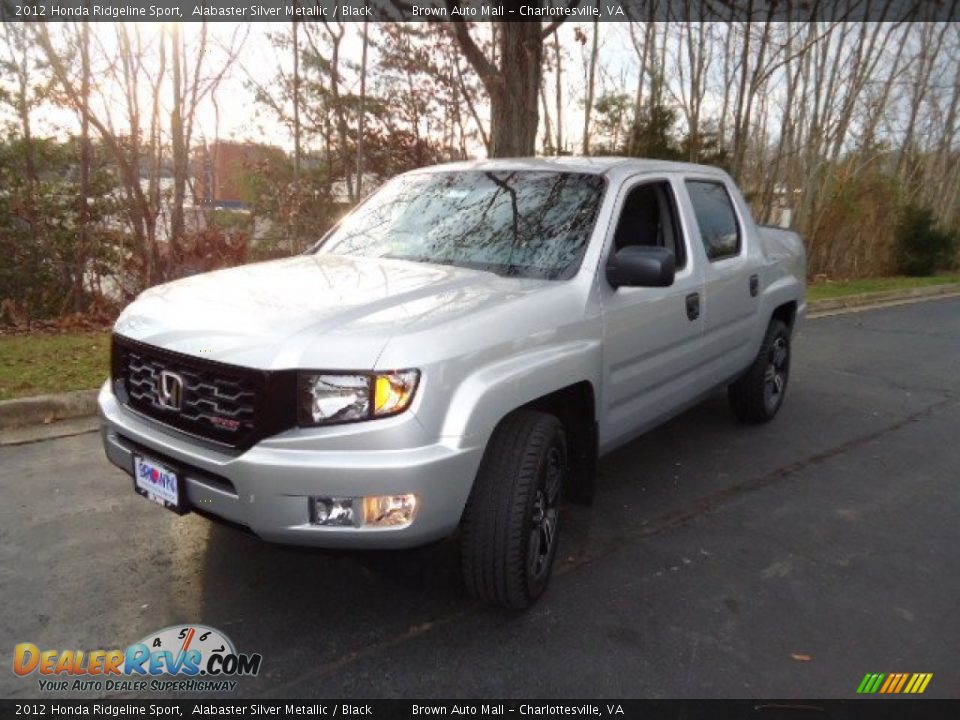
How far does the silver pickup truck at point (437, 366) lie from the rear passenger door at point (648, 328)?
0.01 meters

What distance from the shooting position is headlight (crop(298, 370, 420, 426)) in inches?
92.1

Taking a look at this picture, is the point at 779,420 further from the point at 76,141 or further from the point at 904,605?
the point at 76,141

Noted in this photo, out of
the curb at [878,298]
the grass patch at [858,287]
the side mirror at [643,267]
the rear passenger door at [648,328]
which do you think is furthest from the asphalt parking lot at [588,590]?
the grass patch at [858,287]

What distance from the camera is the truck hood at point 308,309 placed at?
92.6 inches

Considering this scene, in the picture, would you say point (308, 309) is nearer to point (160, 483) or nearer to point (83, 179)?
point (160, 483)

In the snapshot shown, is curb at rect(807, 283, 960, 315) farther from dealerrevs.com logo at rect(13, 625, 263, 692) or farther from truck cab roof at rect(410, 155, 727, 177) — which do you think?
dealerrevs.com logo at rect(13, 625, 263, 692)

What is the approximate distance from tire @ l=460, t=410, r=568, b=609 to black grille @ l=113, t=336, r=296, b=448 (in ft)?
2.44

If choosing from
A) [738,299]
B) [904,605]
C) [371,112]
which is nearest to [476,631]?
[904,605]

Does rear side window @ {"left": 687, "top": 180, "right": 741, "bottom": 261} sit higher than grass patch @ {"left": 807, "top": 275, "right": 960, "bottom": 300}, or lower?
higher

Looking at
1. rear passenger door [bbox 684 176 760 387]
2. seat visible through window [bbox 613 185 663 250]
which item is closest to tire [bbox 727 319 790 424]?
rear passenger door [bbox 684 176 760 387]

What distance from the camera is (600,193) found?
350cm

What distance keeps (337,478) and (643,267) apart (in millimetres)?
1541
